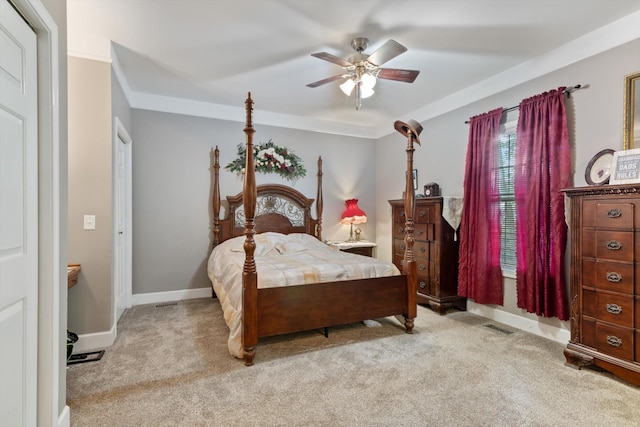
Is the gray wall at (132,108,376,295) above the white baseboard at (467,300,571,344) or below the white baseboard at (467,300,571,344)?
above

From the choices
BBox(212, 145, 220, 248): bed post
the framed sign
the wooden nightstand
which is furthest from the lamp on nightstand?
the framed sign

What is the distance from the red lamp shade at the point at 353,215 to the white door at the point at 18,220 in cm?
402

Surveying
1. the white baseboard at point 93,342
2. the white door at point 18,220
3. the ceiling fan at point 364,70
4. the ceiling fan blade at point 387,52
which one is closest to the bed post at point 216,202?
the white baseboard at point 93,342

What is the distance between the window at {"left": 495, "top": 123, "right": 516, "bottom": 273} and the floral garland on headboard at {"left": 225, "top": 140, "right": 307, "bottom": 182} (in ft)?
9.05

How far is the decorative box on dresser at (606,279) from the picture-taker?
82.6 inches

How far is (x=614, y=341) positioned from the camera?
219cm

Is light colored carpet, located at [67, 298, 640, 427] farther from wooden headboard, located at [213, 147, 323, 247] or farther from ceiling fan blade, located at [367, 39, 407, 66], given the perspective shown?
ceiling fan blade, located at [367, 39, 407, 66]

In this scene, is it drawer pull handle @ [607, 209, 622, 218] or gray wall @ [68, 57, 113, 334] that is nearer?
drawer pull handle @ [607, 209, 622, 218]

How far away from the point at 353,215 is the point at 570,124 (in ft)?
9.54

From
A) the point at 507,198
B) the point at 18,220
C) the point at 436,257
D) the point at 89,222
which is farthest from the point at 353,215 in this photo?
the point at 18,220

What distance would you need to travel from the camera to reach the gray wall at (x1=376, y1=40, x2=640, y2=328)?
2543 millimetres

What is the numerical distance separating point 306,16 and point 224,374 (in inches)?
109

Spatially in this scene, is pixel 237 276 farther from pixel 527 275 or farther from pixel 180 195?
pixel 527 275

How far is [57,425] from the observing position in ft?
5.04
